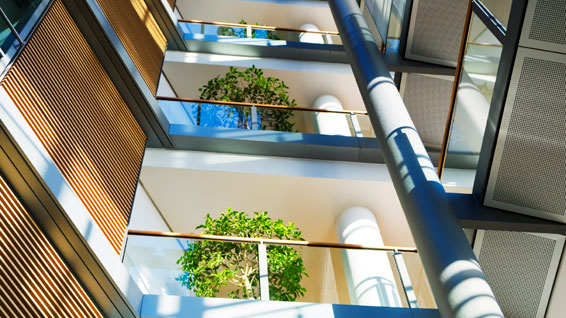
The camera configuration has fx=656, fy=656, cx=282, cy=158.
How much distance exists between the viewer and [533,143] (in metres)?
5.77

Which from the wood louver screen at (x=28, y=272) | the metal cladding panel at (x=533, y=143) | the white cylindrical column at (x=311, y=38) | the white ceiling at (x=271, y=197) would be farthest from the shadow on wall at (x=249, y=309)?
the white cylindrical column at (x=311, y=38)

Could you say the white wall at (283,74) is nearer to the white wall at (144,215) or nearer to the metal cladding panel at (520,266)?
the white wall at (144,215)

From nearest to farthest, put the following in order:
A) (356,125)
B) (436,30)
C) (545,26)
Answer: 1. (545,26)
2. (436,30)
3. (356,125)

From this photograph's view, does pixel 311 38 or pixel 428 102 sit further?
pixel 311 38

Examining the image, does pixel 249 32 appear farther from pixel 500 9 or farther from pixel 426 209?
pixel 426 209

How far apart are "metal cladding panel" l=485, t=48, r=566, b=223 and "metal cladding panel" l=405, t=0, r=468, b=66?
129 inches

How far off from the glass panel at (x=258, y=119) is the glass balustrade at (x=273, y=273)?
291cm

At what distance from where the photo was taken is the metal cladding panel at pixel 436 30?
8.80 meters

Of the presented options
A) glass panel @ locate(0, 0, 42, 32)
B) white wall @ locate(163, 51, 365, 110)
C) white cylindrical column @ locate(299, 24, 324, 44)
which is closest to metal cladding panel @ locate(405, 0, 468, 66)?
white wall @ locate(163, 51, 365, 110)

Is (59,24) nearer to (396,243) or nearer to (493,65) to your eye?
(493,65)

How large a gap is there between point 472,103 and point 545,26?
125cm

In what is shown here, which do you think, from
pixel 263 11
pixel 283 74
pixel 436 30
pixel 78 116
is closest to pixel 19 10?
pixel 78 116

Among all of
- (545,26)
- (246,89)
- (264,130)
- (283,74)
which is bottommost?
(545,26)

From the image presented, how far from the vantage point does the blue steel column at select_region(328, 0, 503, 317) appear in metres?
5.20
